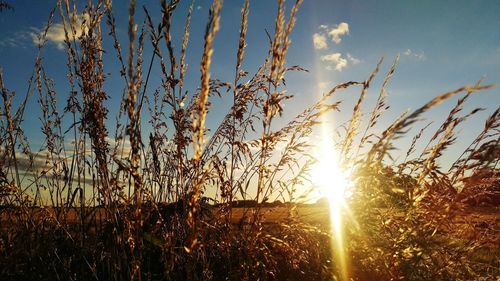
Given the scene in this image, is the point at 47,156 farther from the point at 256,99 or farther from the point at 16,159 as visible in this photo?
the point at 256,99

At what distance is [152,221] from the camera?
10.1 feet

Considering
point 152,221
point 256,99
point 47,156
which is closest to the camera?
point 256,99

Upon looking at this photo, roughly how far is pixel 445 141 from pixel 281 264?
1.61 metres

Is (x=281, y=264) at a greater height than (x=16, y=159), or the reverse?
(x=16, y=159)

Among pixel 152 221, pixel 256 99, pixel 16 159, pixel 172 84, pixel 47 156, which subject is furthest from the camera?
pixel 47 156

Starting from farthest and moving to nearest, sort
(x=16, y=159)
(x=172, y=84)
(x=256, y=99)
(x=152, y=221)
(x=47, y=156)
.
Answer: (x=47, y=156) < (x=16, y=159) < (x=152, y=221) < (x=256, y=99) < (x=172, y=84)

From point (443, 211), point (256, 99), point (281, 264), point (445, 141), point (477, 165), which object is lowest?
point (281, 264)

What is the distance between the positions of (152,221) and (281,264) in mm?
1052

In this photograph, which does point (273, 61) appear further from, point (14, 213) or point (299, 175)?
point (14, 213)

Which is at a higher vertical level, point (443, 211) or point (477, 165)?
point (477, 165)

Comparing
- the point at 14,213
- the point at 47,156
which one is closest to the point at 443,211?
the point at 14,213

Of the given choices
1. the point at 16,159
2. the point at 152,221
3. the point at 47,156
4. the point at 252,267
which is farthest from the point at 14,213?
the point at 252,267

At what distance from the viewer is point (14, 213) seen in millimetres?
3176

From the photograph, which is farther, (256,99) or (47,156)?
(47,156)
